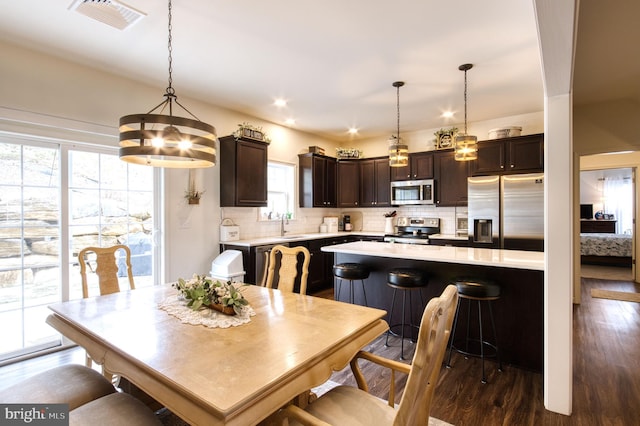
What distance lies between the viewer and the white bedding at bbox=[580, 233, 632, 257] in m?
7.31

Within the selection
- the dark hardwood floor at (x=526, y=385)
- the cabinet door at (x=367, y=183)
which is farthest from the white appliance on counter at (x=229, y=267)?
the cabinet door at (x=367, y=183)

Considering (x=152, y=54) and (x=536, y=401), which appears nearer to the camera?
(x=536, y=401)

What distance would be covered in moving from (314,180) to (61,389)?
15.3ft

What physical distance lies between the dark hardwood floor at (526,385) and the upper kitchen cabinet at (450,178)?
2.48 metres

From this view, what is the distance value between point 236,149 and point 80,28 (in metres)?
2.07

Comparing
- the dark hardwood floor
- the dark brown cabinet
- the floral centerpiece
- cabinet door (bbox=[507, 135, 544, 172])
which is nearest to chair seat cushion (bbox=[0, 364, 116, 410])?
the floral centerpiece

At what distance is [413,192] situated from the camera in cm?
587

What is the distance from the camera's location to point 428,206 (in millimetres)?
6012

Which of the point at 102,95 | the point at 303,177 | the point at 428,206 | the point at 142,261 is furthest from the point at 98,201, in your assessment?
the point at 428,206

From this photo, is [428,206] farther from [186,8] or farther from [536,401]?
[186,8]

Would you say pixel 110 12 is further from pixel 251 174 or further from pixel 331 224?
pixel 331 224

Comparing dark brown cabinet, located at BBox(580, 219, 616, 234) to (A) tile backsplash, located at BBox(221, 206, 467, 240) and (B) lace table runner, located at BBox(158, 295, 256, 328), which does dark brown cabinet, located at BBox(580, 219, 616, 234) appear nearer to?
(A) tile backsplash, located at BBox(221, 206, 467, 240)

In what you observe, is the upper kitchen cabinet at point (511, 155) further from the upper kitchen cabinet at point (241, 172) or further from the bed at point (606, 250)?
the bed at point (606, 250)

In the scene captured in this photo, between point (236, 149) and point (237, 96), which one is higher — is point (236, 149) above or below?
below
